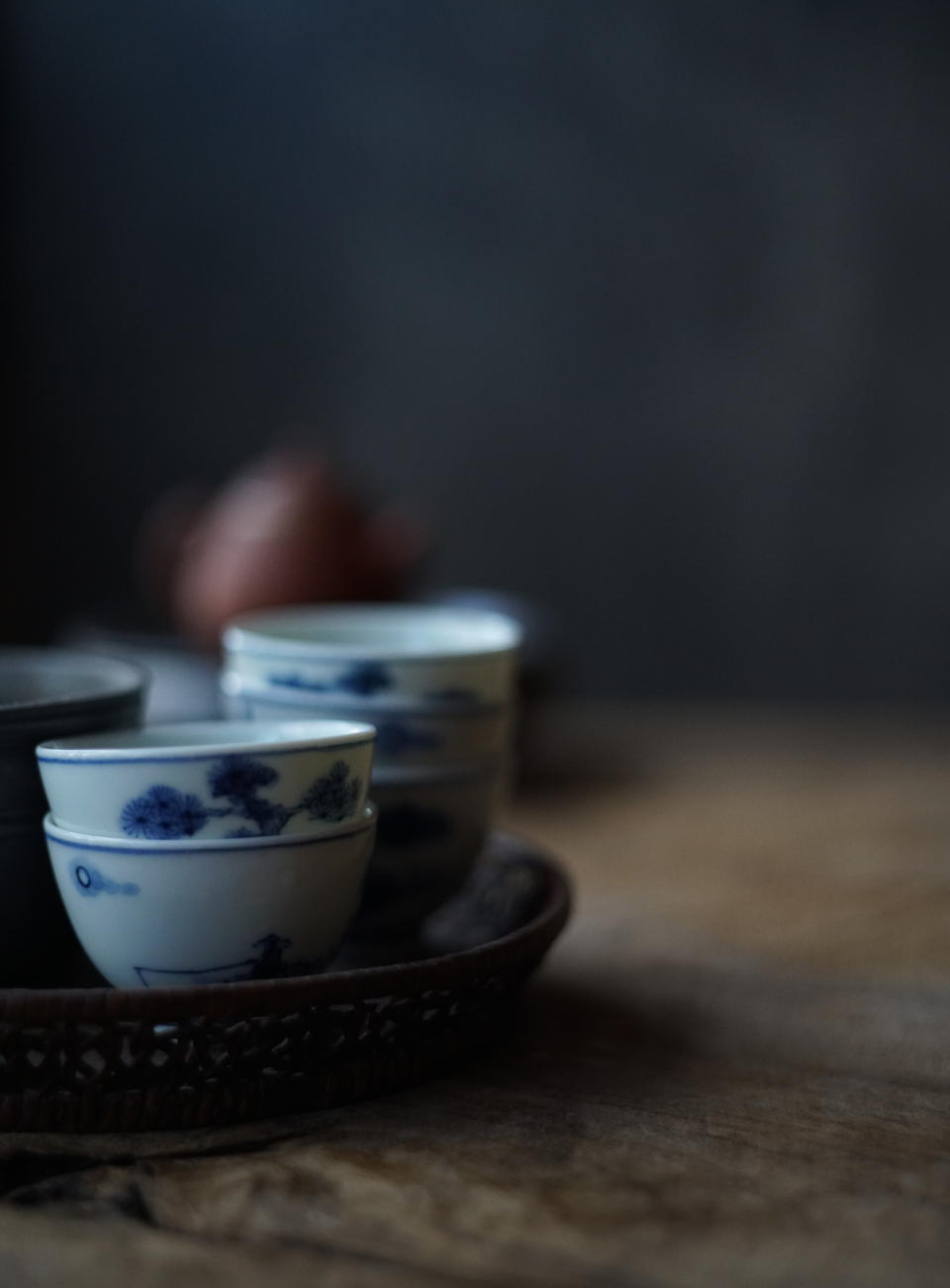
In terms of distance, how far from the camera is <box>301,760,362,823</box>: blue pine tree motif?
0.41 meters

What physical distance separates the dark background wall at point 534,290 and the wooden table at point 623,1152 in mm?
1421

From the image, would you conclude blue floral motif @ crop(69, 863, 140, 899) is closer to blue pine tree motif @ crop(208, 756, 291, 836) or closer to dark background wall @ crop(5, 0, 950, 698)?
blue pine tree motif @ crop(208, 756, 291, 836)

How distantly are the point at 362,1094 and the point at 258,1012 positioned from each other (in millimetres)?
54

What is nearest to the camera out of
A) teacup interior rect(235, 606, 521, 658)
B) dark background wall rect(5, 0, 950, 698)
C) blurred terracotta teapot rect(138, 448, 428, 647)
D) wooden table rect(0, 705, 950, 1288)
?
wooden table rect(0, 705, 950, 1288)

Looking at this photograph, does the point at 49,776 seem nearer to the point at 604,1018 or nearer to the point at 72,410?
the point at 604,1018

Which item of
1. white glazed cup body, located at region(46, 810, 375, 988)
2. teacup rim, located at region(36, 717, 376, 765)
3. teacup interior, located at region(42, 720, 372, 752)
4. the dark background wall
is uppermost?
the dark background wall

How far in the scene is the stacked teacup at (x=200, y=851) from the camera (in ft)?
1.28

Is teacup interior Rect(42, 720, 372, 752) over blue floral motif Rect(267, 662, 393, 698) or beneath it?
beneath

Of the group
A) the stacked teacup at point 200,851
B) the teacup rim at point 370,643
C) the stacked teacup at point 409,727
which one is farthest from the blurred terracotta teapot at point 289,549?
the stacked teacup at point 200,851

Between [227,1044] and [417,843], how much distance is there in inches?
6.2

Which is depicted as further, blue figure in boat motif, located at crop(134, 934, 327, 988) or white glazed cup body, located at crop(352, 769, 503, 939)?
white glazed cup body, located at crop(352, 769, 503, 939)

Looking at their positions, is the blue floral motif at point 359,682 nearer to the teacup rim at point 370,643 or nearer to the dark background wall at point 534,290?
the teacup rim at point 370,643

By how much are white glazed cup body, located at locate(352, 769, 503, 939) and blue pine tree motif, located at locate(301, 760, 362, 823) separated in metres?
0.09

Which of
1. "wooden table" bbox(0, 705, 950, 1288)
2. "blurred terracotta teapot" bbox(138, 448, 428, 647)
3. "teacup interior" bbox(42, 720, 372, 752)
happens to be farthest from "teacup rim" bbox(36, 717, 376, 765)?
"blurred terracotta teapot" bbox(138, 448, 428, 647)
